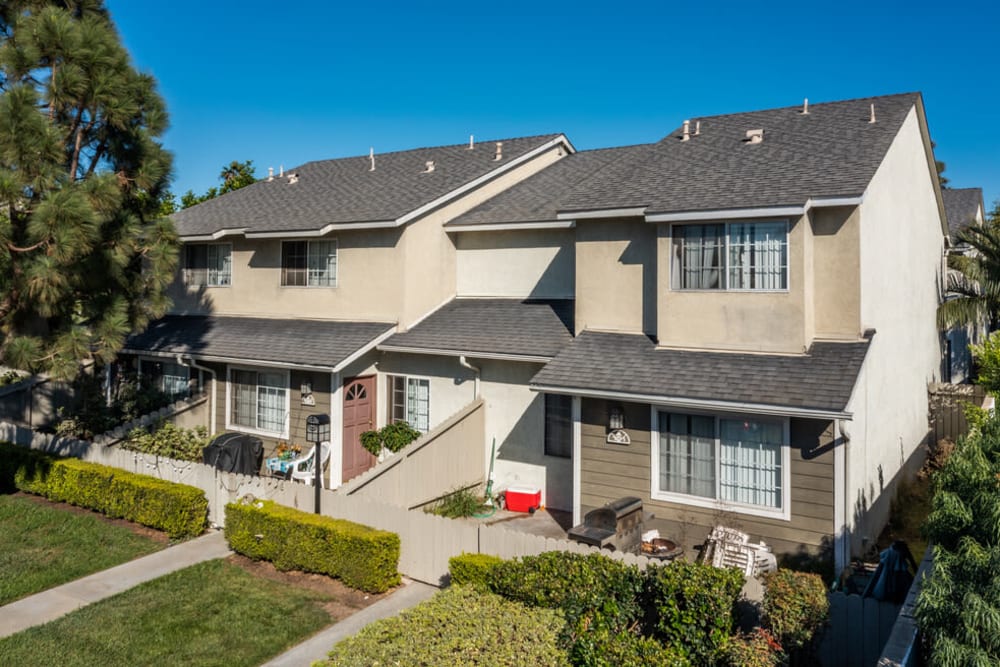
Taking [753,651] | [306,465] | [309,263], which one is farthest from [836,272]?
[309,263]

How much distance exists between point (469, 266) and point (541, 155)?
5.07 metres

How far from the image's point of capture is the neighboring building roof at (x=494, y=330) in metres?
14.5

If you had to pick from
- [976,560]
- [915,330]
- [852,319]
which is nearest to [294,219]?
[852,319]

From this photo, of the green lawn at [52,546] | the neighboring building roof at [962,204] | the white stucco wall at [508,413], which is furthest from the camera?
the neighboring building roof at [962,204]

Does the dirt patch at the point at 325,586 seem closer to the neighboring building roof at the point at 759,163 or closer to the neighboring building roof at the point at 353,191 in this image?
the neighboring building roof at the point at 759,163

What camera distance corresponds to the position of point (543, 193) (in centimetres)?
1825

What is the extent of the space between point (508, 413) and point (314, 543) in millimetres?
5363

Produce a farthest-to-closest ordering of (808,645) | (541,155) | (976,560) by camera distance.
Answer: (541,155)
(808,645)
(976,560)

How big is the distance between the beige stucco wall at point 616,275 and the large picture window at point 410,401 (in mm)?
4092

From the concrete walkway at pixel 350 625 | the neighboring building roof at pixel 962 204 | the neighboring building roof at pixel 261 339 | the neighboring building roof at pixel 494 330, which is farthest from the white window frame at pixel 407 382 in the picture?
the neighboring building roof at pixel 962 204

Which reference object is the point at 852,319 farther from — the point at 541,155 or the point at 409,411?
the point at 541,155

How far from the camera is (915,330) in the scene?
50.8ft

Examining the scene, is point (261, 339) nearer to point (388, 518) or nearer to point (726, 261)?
point (388, 518)

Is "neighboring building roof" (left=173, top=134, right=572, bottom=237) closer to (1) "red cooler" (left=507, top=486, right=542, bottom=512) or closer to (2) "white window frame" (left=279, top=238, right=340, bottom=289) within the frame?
(2) "white window frame" (left=279, top=238, right=340, bottom=289)
